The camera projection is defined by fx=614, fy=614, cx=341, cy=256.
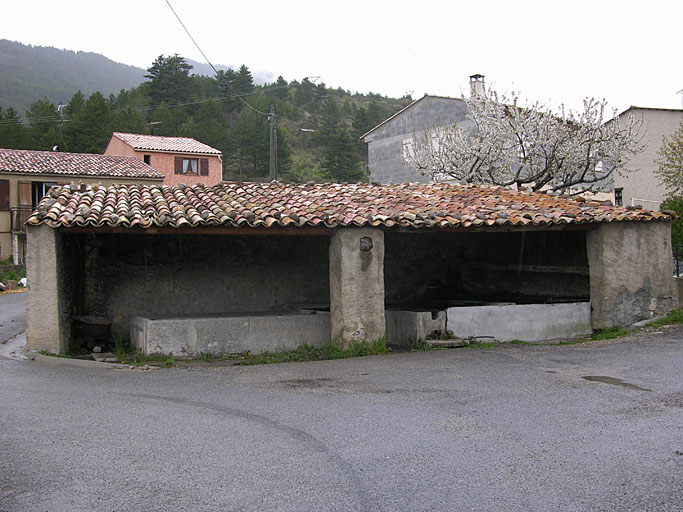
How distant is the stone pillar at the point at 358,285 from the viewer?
440 inches

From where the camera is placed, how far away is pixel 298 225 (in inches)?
432

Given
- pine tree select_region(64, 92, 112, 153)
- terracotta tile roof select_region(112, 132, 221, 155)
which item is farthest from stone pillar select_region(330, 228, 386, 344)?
pine tree select_region(64, 92, 112, 153)

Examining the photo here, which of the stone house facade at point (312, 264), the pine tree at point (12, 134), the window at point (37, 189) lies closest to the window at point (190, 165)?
the window at point (37, 189)

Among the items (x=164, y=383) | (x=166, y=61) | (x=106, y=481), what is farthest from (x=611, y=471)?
(x=166, y=61)

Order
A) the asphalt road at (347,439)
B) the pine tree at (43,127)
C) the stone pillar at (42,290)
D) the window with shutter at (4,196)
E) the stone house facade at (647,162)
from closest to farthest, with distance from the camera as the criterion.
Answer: the asphalt road at (347,439) → the stone pillar at (42,290) → the stone house facade at (647,162) → the window with shutter at (4,196) → the pine tree at (43,127)

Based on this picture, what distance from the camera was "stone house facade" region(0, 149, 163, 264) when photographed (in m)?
31.5

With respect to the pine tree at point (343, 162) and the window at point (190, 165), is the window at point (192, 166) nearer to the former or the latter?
the window at point (190, 165)

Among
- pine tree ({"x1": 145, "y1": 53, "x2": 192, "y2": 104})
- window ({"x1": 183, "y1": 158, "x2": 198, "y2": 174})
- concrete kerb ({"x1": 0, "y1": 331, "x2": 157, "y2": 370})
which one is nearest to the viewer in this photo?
concrete kerb ({"x1": 0, "y1": 331, "x2": 157, "y2": 370})

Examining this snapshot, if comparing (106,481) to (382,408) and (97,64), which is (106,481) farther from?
(97,64)

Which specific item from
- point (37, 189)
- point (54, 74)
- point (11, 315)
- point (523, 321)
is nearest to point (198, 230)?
point (523, 321)

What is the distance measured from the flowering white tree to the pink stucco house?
20.2 metres

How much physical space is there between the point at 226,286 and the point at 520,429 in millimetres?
8518

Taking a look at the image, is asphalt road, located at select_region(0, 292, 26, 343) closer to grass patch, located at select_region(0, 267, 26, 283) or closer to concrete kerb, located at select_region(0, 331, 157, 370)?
concrete kerb, located at select_region(0, 331, 157, 370)

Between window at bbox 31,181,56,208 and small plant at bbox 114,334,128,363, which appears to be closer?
small plant at bbox 114,334,128,363
